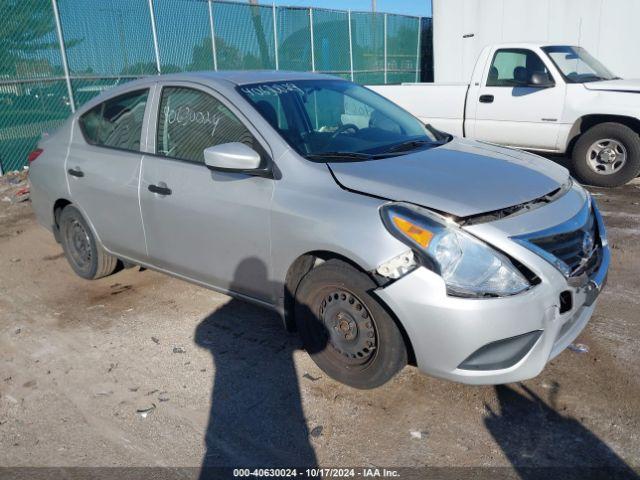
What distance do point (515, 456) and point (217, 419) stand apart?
1.54 m

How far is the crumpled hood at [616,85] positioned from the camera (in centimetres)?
745

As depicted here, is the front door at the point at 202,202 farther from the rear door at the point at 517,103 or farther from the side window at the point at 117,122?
the rear door at the point at 517,103

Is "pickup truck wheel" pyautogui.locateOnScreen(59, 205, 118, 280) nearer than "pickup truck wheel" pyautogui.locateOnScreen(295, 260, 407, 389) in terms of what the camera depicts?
No

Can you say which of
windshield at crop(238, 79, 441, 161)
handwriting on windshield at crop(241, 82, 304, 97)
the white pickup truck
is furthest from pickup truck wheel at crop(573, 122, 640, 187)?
handwriting on windshield at crop(241, 82, 304, 97)

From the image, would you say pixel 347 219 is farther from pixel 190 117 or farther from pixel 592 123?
pixel 592 123

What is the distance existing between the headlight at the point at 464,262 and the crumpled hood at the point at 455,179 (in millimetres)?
139

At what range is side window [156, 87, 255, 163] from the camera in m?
3.61

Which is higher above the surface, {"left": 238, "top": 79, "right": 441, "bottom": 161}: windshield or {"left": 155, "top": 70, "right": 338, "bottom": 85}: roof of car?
{"left": 155, "top": 70, "right": 338, "bottom": 85}: roof of car

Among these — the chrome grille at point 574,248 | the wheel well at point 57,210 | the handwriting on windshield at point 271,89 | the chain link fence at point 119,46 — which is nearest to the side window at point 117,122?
the wheel well at point 57,210

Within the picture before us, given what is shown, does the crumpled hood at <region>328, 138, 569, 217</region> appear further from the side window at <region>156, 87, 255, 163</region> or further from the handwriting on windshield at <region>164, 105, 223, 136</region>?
the handwriting on windshield at <region>164, 105, 223, 136</region>

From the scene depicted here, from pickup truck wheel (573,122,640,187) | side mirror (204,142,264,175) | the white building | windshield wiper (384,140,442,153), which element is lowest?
pickup truck wheel (573,122,640,187)

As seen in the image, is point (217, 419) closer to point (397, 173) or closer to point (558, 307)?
point (397, 173)

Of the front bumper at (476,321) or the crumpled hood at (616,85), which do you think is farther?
the crumpled hood at (616,85)

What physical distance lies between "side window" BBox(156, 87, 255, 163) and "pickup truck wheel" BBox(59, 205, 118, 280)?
129cm
